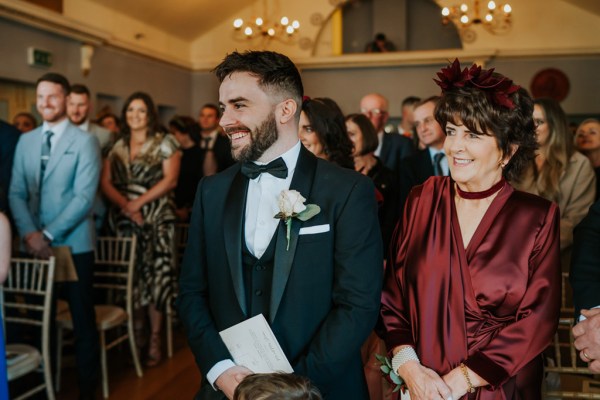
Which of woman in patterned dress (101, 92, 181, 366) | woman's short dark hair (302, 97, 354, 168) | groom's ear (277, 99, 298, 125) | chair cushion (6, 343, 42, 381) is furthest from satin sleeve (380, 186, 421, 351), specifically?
woman in patterned dress (101, 92, 181, 366)

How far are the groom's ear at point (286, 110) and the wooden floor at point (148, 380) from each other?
2.64 meters

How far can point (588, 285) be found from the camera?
2.04 m

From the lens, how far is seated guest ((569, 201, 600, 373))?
6.24 ft

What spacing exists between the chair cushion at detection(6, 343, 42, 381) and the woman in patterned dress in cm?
149

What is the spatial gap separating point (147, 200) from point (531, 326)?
3.28m

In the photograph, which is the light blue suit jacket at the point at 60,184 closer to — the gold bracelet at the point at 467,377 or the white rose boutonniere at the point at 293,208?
the white rose boutonniere at the point at 293,208

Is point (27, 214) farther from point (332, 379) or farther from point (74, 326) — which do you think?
point (332, 379)

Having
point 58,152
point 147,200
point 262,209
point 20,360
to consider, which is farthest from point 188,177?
point 262,209

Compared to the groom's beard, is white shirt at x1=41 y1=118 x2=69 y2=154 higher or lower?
higher

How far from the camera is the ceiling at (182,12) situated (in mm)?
9242

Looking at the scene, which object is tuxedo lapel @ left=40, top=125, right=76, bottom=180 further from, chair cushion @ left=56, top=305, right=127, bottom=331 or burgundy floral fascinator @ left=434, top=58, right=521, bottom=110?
burgundy floral fascinator @ left=434, top=58, right=521, bottom=110

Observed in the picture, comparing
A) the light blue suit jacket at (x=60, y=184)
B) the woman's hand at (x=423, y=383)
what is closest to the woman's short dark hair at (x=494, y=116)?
the woman's hand at (x=423, y=383)

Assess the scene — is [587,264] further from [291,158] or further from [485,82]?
[291,158]

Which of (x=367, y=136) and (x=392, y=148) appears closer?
(x=367, y=136)
